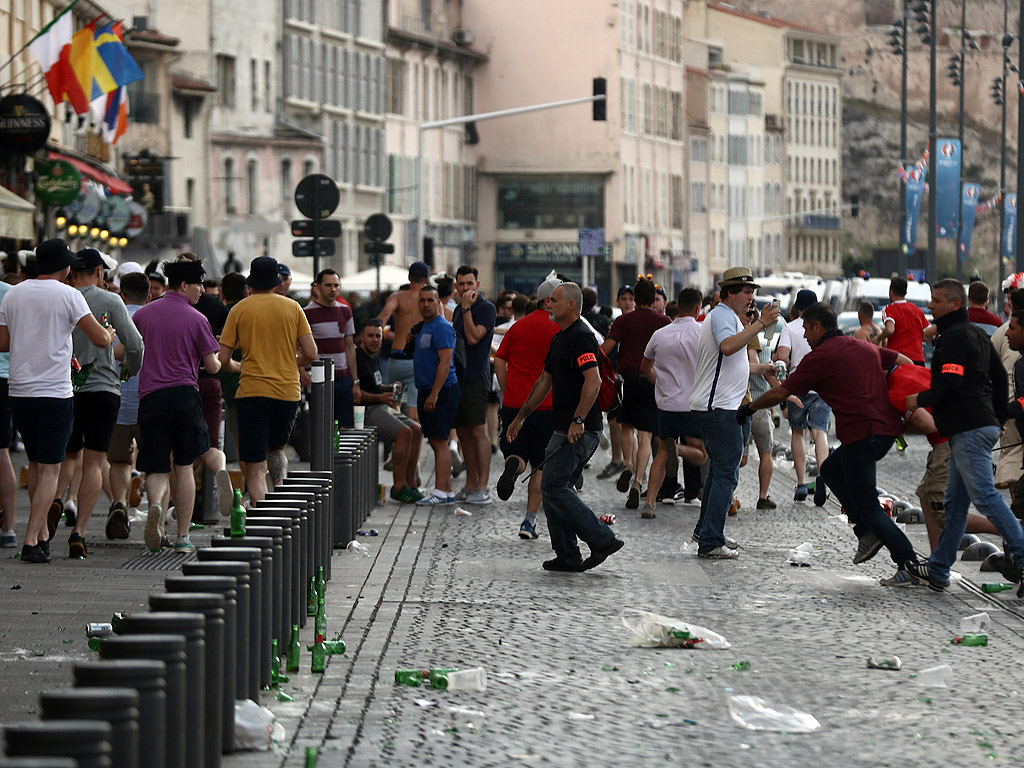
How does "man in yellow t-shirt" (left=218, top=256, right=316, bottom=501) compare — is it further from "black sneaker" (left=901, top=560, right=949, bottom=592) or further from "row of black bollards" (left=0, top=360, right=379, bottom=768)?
"black sneaker" (left=901, top=560, right=949, bottom=592)

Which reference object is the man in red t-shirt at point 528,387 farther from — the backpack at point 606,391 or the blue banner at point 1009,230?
the blue banner at point 1009,230

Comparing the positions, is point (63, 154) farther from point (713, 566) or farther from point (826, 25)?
point (826, 25)

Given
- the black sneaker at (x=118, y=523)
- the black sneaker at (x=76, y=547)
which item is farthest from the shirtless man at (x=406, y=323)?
the black sneaker at (x=76, y=547)

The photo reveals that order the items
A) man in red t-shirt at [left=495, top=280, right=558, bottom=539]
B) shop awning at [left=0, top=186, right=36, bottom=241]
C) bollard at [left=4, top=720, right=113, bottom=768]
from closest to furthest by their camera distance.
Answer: bollard at [left=4, top=720, right=113, bottom=768] → man in red t-shirt at [left=495, top=280, right=558, bottom=539] → shop awning at [left=0, top=186, right=36, bottom=241]

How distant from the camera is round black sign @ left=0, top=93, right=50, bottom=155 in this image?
29000 mm

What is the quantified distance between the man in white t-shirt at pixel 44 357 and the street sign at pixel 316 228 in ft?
31.5

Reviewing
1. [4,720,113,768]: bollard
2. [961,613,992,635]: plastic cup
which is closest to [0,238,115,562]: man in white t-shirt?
[961,613,992,635]: plastic cup

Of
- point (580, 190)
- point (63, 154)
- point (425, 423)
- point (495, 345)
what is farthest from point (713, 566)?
point (580, 190)

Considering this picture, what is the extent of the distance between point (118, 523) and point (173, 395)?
96cm

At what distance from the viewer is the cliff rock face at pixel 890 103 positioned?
176625 mm

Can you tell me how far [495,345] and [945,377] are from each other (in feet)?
45.2

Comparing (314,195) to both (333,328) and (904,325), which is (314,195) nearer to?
(333,328)

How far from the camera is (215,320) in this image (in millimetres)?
16625

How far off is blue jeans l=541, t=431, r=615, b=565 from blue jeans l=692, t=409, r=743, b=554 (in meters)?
0.97
